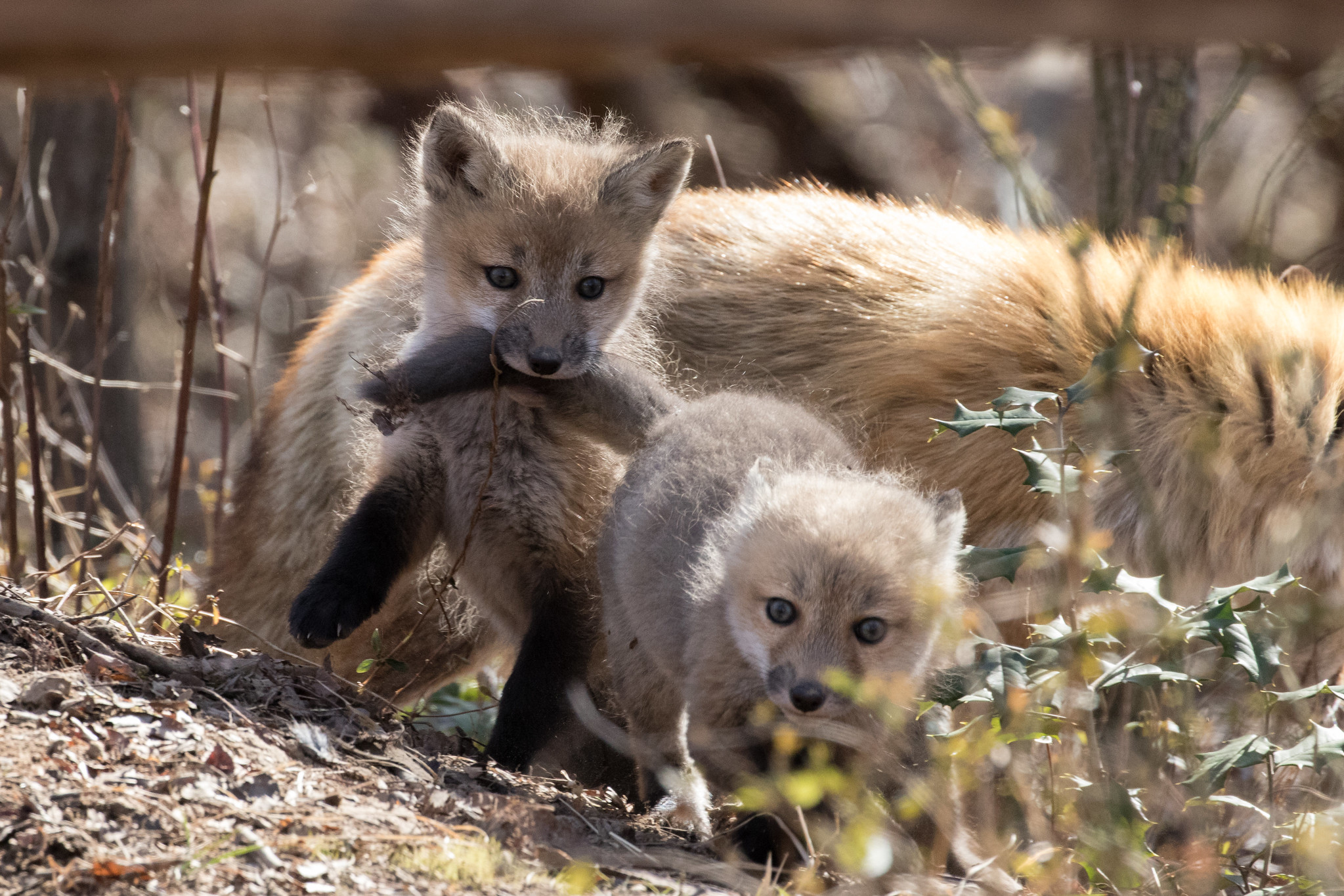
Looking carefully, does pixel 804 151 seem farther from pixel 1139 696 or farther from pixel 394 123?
pixel 1139 696

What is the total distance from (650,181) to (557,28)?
3113 mm

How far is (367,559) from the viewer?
3.72 metres

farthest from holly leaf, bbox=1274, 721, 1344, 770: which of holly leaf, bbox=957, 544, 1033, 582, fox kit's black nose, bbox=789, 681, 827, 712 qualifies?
fox kit's black nose, bbox=789, 681, 827, 712

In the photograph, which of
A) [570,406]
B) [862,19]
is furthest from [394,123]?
[862,19]

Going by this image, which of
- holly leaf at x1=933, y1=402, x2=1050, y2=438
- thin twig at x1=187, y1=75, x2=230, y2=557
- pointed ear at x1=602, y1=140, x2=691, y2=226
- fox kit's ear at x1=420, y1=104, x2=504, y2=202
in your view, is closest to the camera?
holly leaf at x1=933, y1=402, x2=1050, y2=438

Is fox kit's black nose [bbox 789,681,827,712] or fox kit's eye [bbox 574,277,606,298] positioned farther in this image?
fox kit's eye [bbox 574,277,606,298]

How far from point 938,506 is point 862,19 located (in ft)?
7.39

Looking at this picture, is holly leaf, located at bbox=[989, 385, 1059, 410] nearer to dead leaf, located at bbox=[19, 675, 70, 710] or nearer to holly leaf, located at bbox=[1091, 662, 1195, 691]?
holly leaf, located at bbox=[1091, 662, 1195, 691]

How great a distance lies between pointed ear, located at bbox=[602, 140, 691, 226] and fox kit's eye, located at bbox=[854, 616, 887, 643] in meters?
1.84

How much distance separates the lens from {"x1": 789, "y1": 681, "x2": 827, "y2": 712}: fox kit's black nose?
2828 mm

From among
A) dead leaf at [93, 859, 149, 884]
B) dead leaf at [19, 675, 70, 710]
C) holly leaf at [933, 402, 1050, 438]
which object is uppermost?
holly leaf at [933, 402, 1050, 438]

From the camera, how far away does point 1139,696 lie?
433cm

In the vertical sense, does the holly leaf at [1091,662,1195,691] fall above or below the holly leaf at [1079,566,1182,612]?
below

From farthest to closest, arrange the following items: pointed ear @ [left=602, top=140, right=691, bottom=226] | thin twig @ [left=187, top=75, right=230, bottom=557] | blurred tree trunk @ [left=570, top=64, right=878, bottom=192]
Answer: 1. blurred tree trunk @ [left=570, top=64, right=878, bottom=192]
2. thin twig @ [left=187, top=75, right=230, bottom=557]
3. pointed ear @ [left=602, top=140, right=691, bottom=226]
